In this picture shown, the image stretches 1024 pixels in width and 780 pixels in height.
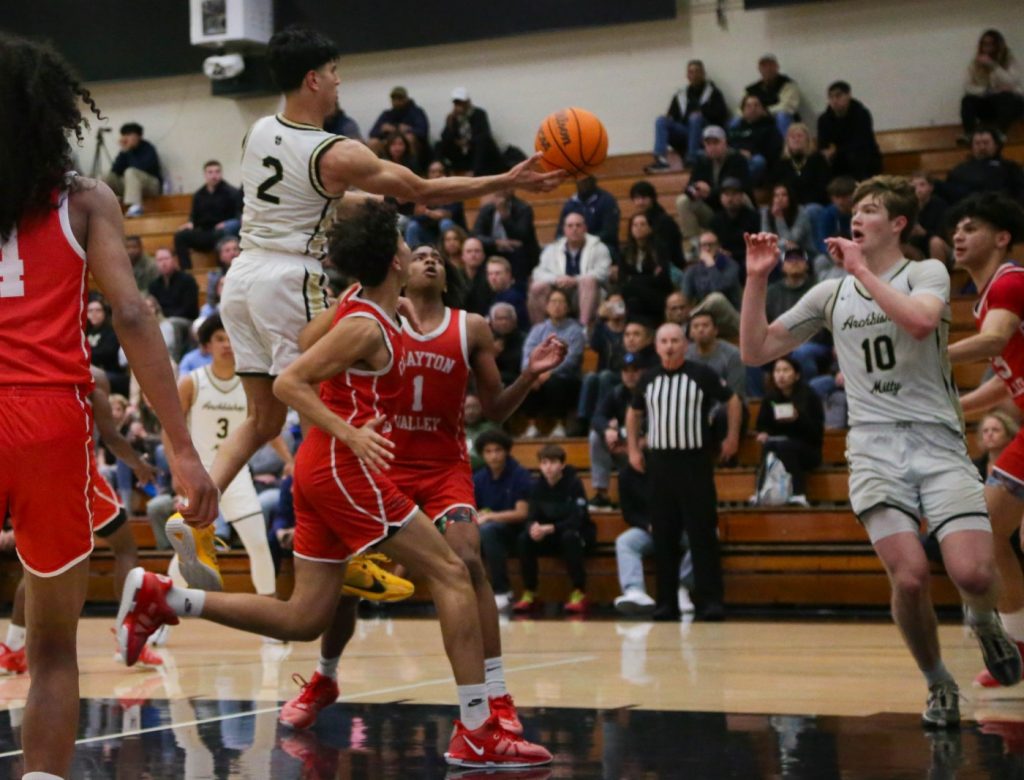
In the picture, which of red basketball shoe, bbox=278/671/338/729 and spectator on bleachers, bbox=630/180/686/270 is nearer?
red basketball shoe, bbox=278/671/338/729

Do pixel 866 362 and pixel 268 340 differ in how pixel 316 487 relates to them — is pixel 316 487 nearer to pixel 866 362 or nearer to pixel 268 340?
pixel 268 340

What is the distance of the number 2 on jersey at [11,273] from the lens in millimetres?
3621

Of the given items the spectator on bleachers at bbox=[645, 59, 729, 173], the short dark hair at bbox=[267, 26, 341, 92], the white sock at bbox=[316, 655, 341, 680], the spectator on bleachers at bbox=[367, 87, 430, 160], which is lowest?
the white sock at bbox=[316, 655, 341, 680]

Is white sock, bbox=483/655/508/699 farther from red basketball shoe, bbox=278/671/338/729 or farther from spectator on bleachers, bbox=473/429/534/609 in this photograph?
spectator on bleachers, bbox=473/429/534/609

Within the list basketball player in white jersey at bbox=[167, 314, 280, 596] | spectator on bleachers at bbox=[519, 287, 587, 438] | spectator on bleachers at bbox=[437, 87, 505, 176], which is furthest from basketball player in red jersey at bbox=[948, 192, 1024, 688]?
spectator on bleachers at bbox=[437, 87, 505, 176]

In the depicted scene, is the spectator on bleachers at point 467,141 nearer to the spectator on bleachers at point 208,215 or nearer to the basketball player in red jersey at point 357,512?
the spectator on bleachers at point 208,215

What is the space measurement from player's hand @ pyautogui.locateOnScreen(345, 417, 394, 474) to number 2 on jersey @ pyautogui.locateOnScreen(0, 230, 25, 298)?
162cm

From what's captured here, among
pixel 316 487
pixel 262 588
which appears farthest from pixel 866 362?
pixel 262 588

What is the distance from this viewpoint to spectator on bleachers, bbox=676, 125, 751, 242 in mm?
14625

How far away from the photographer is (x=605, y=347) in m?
13.2

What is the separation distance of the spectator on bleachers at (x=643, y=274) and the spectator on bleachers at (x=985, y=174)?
2622 millimetres

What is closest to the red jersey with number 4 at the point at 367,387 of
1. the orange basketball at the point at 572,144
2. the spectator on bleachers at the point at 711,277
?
the orange basketball at the point at 572,144

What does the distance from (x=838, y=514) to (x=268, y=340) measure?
602cm

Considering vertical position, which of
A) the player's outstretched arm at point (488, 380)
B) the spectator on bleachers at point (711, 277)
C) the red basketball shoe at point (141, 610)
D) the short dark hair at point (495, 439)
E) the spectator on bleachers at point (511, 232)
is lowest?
the red basketball shoe at point (141, 610)
